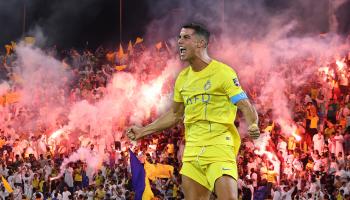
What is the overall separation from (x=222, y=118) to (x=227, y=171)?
46 cm

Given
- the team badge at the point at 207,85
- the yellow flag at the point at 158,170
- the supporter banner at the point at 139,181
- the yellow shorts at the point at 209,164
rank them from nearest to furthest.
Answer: the yellow shorts at the point at 209,164 < the team badge at the point at 207,85 < the supporter banner at the point at 139,181 < the yellow flag at the point at 158,170

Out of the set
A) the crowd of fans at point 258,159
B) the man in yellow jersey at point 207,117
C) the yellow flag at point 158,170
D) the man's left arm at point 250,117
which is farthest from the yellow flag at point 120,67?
the man's left arm at point 250,117

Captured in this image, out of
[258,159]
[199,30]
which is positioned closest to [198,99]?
[199,30]

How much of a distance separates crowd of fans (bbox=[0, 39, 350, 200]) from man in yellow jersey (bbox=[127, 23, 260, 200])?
8527mm

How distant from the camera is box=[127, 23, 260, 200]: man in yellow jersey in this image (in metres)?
5.12

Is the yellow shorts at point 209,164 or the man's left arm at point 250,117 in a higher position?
the man's left arm at point 250,117

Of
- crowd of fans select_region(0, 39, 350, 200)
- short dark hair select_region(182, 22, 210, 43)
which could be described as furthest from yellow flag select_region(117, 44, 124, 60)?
short dark hair select_region(182, 22, 210, 43)

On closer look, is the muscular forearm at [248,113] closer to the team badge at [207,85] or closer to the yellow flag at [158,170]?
the team badge at [207,85]

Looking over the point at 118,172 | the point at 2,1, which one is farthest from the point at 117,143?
the point at 2,1

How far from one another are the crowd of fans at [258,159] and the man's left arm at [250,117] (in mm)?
8681

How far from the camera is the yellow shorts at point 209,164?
5.10 m

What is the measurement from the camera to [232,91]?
5.15 m

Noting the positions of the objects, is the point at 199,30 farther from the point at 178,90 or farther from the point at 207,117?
the point at 207,117

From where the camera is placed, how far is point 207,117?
524 cm
